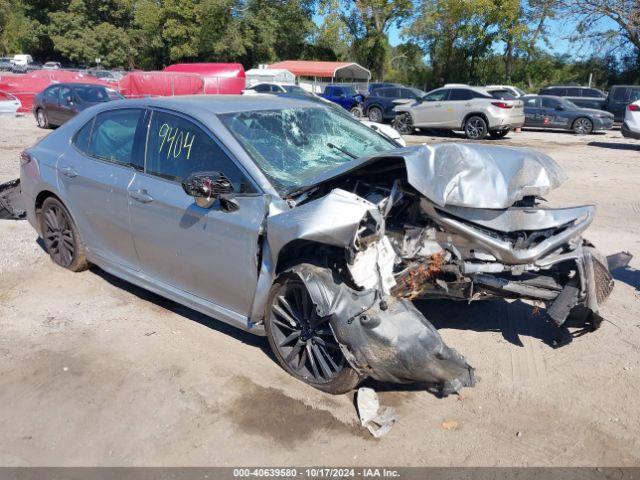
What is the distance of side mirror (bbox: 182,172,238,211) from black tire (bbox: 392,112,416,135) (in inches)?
693

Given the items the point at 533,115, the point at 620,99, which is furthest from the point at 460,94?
the point at 620,99

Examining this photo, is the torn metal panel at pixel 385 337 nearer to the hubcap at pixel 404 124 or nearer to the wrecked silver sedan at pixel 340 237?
the wrecked silver sedan at pixel 340 237

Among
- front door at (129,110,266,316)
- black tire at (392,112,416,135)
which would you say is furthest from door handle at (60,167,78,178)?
black tire at (392,112,416,135)

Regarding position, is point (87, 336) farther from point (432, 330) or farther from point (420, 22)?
point (420, 22)

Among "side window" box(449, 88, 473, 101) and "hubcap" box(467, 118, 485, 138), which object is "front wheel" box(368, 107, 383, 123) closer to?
"side window" box(449, 88, 473, 101)

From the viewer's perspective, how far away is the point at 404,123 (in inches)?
824

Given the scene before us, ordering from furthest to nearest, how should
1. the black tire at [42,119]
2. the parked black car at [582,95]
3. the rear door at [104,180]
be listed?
the parked black car at [582,95] < the black tire at [42,119] < the rear door at [104,180]

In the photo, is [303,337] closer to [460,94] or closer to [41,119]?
[460,94]

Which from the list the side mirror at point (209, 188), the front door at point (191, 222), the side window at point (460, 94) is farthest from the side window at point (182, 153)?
the side window at point (460, 94)

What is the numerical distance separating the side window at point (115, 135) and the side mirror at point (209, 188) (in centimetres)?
111

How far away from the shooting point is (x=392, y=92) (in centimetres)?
2411

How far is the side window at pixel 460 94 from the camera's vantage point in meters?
19.5

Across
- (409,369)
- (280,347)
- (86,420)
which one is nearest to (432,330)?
(409,369)

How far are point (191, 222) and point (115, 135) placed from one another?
4.53 ft
